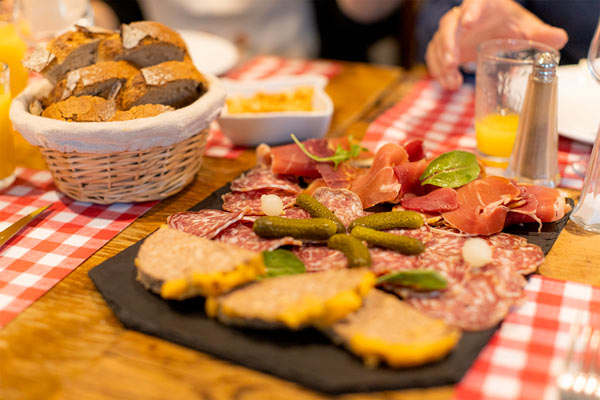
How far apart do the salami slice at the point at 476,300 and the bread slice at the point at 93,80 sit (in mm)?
908

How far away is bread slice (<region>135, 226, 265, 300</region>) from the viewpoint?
3.32ft

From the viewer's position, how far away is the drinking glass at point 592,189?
4.40 feet

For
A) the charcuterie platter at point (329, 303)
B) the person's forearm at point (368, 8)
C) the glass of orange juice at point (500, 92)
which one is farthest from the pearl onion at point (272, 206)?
the person's forearm at point (368, 8)

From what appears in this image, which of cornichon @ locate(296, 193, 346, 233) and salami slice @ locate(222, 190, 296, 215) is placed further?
salami slice @ locate(222, 190, 296, 215)

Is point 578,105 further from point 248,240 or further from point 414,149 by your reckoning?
point 248,240

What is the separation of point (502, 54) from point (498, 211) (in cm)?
66

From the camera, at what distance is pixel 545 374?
93 centimetres

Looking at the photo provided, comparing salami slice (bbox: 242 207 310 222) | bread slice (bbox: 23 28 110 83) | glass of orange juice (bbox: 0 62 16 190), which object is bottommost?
salami slice (bbox: 242 207 310 222)

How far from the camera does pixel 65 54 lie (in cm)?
147

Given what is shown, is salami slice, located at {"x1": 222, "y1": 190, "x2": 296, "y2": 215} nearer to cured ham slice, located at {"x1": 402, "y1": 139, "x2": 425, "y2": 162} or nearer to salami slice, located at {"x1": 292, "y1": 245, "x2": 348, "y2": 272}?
salami slice, located at {"x1": 292, "y1": 245, "x2": 348, "y2": 272}

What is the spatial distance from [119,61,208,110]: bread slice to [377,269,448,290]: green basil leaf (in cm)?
74

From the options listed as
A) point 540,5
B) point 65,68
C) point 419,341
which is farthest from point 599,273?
point 540,5

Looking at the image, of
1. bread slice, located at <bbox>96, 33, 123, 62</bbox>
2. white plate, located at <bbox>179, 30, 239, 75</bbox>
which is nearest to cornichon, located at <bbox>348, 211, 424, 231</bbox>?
bread slice, located at <bbox>96, 33, 123, 62</bbox>

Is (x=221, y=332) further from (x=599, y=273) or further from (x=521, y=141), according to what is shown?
(x=521, y=141)
